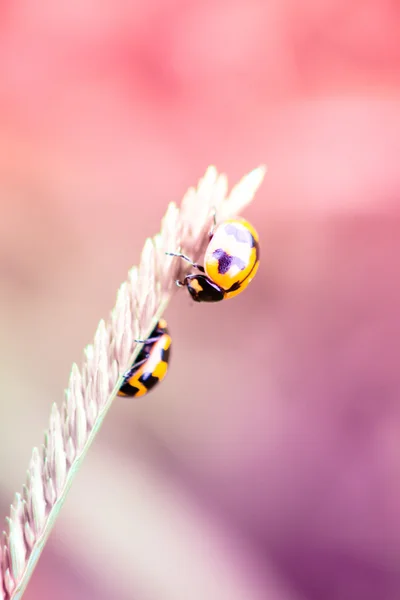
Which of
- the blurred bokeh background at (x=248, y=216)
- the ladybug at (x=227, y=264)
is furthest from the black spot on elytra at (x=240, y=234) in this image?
the blurred bokeh background at (x=248, y=216)

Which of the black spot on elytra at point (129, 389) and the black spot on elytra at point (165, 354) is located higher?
the black spot on elytra at point (165, 354)

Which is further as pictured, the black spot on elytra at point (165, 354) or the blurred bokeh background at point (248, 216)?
the blurred bokeh background at point (248, 216)

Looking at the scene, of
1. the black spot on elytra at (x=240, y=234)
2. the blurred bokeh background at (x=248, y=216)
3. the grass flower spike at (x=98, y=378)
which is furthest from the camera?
the blurred bokeh background at (x=248, y=216)

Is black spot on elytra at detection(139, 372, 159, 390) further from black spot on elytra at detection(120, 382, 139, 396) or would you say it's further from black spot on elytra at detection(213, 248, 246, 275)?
black spot on elytra at detection(213, 248, 246, 275)

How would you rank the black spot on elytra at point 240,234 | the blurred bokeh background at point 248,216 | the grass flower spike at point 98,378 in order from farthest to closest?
1. the blurred bokeh background at point 248,216
2. the black spot on elytra at point 240,234
3. the grass flower spike at point 98,378

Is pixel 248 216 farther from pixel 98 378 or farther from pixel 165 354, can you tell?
pixel 98 378

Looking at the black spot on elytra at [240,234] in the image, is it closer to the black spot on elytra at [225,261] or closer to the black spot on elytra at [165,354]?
the black spot on elytra at [225,261]

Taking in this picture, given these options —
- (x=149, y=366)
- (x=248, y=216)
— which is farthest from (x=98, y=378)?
(x=248, y=216)

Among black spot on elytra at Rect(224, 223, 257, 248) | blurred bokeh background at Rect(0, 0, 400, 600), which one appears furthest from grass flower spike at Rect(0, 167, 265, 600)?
blurred bokeh background at Rect(0, 0, 400, 600)
